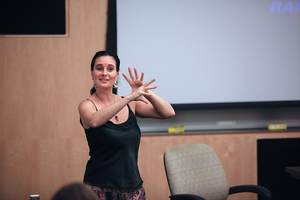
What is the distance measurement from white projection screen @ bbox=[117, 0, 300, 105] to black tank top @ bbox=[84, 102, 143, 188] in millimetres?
1470

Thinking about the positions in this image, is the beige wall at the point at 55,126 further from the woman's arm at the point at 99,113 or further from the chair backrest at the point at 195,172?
the woman's arm at the point at 99,113

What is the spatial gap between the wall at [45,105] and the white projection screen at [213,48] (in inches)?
17.6

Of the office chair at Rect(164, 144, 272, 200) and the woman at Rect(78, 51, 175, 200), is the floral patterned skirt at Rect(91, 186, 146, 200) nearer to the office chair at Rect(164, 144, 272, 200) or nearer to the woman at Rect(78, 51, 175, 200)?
the woman at Rect(78, 51, 175, 200)

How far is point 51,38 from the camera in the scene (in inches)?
104

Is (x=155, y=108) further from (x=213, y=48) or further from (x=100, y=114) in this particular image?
(x=213, y=48)

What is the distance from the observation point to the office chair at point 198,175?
1609mm

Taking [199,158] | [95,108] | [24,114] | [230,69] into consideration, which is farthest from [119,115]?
[230,69]

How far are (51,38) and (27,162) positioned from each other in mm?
1318

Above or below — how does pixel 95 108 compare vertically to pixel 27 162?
above

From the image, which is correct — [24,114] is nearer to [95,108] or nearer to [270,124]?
[95,108]

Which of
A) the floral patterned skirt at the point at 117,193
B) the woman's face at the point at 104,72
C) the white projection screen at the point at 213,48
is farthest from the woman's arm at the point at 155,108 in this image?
the white projection screen at the point at 213,48

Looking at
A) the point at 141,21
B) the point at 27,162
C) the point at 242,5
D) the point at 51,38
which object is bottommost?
the point at 27,162

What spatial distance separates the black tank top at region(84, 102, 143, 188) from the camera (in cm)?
129

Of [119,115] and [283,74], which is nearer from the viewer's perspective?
[119,115]
